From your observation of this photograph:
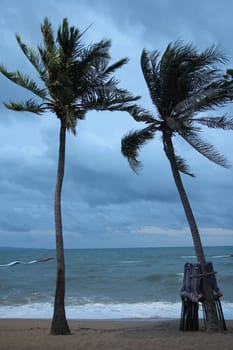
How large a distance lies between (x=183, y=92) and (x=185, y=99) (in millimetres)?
293

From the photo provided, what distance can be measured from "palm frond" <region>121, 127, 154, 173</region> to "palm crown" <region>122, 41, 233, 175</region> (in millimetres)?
108

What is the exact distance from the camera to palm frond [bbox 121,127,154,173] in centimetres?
1238

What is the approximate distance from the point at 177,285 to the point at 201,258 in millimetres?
20359

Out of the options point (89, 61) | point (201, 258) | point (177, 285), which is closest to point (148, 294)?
point (177, 285)

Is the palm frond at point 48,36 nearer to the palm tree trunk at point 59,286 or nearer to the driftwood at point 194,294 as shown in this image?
the palm tree trunk at point 59,286

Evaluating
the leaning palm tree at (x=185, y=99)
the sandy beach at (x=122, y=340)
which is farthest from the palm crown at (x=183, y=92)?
the sandy beach at (x=122, y=340)

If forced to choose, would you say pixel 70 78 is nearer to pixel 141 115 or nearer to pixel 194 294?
pixel 141 115

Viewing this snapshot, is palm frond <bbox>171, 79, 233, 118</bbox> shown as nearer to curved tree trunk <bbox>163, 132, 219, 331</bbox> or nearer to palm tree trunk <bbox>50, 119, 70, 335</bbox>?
curved tree trunk <bbox>163, 132, 219, 331</bbox>

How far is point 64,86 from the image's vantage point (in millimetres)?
11164

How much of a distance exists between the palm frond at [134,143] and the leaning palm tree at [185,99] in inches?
2.2

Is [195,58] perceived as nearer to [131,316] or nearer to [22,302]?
[131,316]

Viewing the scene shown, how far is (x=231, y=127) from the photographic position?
37.3 feet

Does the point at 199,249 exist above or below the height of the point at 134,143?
below

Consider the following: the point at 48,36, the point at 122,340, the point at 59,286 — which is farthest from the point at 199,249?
the point at 48,36
